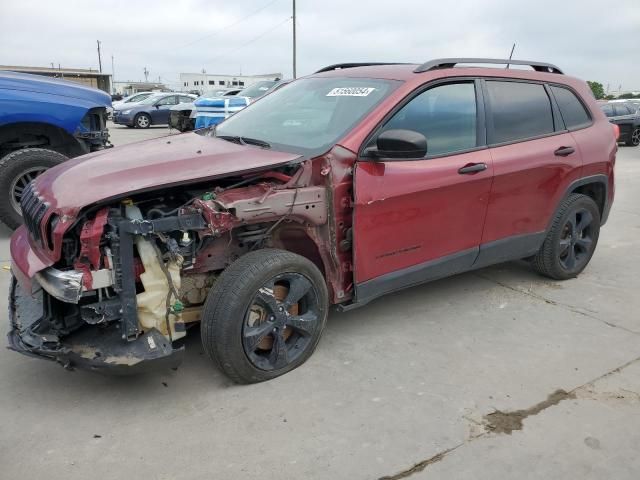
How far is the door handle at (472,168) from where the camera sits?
12.1 ft

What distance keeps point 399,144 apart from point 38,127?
4.58 m

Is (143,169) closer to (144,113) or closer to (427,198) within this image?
(427,198)

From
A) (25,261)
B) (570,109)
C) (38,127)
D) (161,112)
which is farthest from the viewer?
(161,112)

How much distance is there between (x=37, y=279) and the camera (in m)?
2.74

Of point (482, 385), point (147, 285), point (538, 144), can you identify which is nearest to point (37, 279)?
point (147, 285)

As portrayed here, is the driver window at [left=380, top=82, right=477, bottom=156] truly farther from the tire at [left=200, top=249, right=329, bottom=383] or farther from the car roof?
the tire at [left=200, top=249, right=329, bottom=383]

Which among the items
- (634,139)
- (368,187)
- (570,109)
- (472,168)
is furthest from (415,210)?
(634,139)

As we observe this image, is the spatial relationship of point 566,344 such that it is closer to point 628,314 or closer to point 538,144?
point 628,314

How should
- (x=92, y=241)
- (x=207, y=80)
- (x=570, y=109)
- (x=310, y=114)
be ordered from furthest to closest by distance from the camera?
(x=207, y=80) → (x=570, y=109) → (x=310, y=114) → (x=92, y=241)

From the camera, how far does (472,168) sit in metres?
3.73

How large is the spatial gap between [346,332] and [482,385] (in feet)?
3.31

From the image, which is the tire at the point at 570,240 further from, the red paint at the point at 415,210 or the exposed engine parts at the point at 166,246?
the exposed engine parts at the point at 166,246

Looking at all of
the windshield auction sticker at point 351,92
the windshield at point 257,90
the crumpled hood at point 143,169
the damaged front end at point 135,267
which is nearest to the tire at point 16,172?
the crumpled hood at point 143,169

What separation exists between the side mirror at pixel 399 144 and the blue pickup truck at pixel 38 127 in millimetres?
4042
